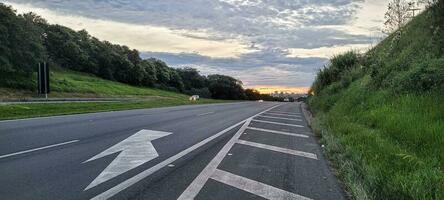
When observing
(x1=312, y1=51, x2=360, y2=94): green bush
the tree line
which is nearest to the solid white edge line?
(x1=312, y1=51, x2=360, y2=94): green bush

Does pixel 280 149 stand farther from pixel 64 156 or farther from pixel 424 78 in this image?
pixel 64 156

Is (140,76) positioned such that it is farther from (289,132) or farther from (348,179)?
(348,179)

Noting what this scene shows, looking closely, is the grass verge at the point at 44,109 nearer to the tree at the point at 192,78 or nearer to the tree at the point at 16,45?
the tree at the point at 16,45

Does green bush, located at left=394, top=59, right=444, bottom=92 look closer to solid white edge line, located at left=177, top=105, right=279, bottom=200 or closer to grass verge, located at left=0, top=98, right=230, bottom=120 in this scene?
solid white edge line, located at left=177, top=105, right=279, bottom=200

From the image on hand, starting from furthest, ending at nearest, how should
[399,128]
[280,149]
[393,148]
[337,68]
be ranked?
[337,68] < [280,149] < [399,128] < [393,148]

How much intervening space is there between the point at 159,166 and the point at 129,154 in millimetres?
1591

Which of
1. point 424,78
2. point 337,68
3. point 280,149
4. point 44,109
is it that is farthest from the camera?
point 337,68

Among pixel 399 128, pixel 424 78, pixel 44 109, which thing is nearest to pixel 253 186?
pixel 399 128

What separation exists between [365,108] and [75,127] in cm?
936

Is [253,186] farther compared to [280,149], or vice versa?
[280,149]

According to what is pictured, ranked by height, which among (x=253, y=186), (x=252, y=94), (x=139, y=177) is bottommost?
(x=253, y=186)

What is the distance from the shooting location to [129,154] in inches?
381

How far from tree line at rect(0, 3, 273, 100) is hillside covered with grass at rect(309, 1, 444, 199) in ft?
135

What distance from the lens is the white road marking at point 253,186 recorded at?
6438 mm
